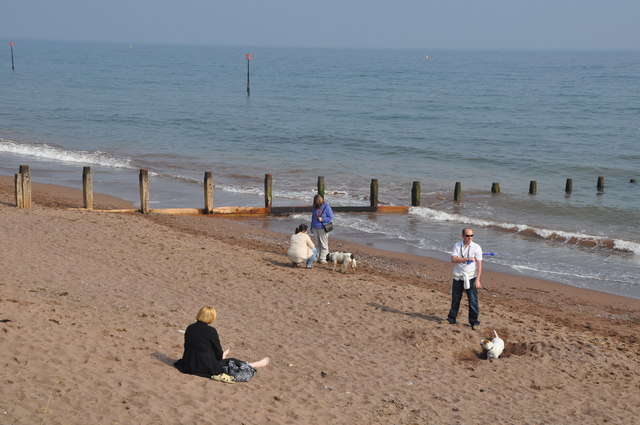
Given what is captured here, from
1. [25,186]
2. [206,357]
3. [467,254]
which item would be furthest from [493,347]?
[25,186]

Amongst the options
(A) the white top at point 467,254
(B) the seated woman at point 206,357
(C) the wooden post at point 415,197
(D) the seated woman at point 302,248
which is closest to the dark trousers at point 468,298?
(A) the white top at point 467,254

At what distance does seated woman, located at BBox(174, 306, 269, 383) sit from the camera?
9250mm

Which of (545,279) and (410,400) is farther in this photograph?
(545,279)

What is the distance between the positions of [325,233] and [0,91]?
63.0 metres

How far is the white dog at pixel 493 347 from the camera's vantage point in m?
11.5

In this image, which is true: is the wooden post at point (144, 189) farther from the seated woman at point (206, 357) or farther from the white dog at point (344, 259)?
the seated woman at point (206, 357)

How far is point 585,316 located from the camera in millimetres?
14977

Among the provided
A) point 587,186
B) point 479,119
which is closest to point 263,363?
point 587,186

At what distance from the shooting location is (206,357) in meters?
9.24

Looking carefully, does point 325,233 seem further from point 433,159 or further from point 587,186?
point 433,159

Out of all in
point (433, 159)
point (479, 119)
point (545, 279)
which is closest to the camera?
point (545, 279)

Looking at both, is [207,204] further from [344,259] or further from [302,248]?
[344,259]

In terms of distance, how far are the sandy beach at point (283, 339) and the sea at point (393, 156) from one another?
2049 millimetres

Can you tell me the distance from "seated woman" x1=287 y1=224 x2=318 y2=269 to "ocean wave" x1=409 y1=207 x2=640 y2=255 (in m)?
9.39
